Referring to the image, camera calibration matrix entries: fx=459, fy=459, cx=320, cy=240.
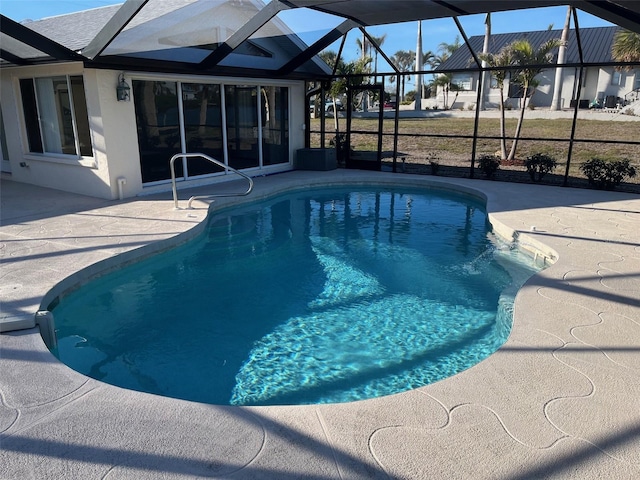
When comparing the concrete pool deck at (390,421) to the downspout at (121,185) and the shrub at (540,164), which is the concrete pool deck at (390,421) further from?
the shrub at (540,164)

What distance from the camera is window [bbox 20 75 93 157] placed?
9027mm

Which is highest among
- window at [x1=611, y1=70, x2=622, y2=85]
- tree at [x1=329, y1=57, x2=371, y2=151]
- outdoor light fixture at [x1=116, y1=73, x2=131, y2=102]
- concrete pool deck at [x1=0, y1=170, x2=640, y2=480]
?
window at [x1=611, y1=70, x2=622, y2=85]

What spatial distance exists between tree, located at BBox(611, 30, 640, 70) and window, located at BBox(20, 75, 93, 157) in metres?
A: 13.0

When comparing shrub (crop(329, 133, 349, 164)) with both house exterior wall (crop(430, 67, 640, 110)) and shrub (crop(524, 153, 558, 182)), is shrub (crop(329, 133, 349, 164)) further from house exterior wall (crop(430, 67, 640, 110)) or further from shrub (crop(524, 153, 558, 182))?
house exterior wall (crop(430, 67, 640, 110))

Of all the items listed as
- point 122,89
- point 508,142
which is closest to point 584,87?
point 508,142

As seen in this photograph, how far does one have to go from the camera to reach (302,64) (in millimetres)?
11875

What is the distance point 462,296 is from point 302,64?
8.49 meters

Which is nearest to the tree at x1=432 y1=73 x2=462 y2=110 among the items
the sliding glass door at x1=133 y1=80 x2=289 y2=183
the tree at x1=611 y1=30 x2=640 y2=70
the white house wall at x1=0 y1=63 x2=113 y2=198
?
the tree at x1=611 y1=30 x2=640 y2=70

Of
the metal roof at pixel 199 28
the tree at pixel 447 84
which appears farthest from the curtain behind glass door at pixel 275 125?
the tree at pixel 447 84

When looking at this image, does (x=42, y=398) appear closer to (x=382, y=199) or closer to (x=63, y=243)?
(x=63, y=243)

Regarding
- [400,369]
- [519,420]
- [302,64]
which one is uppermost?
[302,64]

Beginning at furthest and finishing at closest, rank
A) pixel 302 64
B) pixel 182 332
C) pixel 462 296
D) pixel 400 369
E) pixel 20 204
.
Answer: pixel 302 64
pixel 20 204
pixel 462 296
pixel 182 332
pixel 400 369

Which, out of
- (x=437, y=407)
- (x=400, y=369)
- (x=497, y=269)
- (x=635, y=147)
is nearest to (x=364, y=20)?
(x=497, y=269)

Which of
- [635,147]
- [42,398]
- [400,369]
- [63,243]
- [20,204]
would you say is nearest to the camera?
[42,398]
